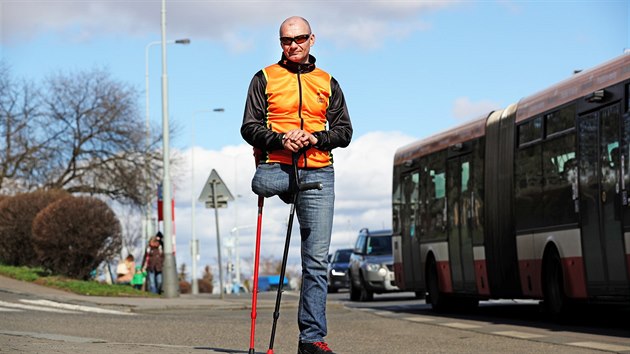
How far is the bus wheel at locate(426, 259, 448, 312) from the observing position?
2286 cm

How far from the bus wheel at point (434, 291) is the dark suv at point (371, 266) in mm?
7395

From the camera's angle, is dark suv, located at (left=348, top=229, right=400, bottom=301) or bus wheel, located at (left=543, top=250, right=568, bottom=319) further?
dark suv, located at (left=348, top=229, right=400, bottom=301)

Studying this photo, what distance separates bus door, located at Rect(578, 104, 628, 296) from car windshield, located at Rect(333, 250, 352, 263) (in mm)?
25395

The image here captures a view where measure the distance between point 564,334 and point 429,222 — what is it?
8.03m

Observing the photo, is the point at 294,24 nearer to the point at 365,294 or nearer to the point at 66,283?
the point at 66,283

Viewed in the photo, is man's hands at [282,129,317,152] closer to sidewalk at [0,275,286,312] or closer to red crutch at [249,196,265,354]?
red crutch at [249,196,265,354]

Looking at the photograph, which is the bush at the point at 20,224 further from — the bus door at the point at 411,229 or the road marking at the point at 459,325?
the road marking at the point at 459,325

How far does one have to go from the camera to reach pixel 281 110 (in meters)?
8.20

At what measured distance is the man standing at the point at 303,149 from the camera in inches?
320

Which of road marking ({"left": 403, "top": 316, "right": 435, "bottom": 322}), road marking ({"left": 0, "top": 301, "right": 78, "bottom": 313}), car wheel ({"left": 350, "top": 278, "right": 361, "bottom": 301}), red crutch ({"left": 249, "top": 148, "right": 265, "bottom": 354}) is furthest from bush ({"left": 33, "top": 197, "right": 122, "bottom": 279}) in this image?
red crutch ({"left": 249, "top": 148, "right": 265, "bottom": 354})

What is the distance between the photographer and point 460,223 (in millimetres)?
21531

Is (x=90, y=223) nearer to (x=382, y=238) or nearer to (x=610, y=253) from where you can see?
(x=382, y=238)

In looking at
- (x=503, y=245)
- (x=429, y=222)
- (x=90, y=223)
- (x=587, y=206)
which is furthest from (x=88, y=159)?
(x=587, y=206)

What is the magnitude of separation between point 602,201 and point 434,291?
8.05 metres
